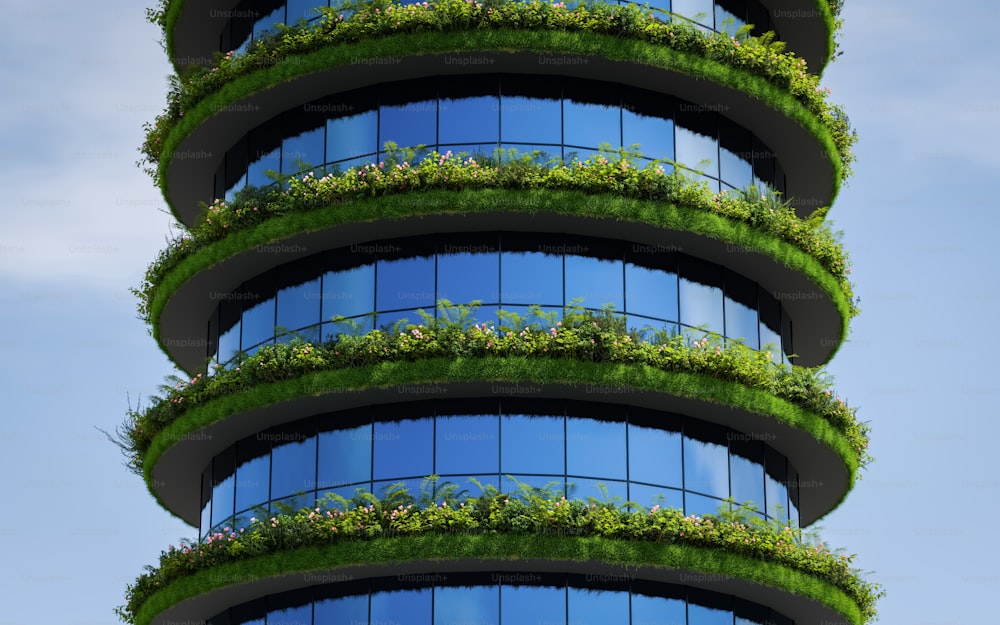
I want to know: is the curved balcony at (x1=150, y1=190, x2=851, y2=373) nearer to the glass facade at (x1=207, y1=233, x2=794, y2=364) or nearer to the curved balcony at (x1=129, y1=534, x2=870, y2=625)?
the glass facade at (x1=207, y1=233, x2=794, y2=364)

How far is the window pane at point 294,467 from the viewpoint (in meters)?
40.4

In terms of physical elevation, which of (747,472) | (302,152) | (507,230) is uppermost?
(302,152)

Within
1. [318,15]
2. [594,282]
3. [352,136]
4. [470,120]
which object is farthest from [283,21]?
[594,282]

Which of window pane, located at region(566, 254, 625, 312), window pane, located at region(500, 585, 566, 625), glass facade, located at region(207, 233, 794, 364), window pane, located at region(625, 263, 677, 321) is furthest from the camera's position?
window pane, located at region(625, 263, 677, 321)

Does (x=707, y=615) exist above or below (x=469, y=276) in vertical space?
below

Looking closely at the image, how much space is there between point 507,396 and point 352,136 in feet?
27.5

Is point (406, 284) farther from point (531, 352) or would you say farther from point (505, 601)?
point (505, 601)

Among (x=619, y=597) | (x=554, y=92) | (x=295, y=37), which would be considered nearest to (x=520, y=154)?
(x=554, y=92)

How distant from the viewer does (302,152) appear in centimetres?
4353

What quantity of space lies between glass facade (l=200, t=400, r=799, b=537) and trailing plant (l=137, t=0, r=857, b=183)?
936cm

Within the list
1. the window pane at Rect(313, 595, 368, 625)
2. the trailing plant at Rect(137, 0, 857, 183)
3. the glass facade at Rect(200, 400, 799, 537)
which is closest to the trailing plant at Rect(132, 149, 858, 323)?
the trailing plant at Rect(137, 0, 857, 183)

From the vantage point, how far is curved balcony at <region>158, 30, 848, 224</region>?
41406 mm

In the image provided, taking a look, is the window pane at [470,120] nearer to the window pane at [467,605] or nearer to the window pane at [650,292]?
the window pane at [650,292]

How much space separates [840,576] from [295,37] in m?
19.5
